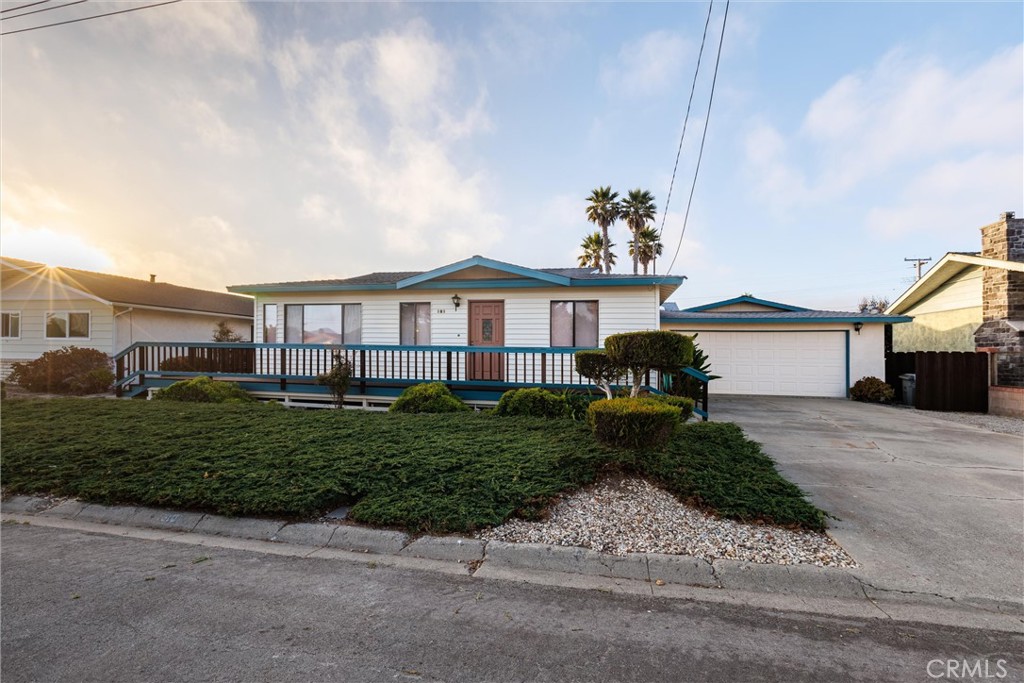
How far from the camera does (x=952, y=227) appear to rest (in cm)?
1449

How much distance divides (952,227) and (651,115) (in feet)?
39.8

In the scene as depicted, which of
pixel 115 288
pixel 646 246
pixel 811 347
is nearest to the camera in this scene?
pixel 811 347

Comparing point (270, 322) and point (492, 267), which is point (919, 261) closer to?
point (492, 267)

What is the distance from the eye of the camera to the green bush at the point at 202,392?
9.41 meters

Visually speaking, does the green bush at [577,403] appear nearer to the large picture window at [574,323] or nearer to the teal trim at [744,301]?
the large picture window at [574,323]

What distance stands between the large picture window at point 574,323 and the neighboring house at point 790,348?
4.04 meters

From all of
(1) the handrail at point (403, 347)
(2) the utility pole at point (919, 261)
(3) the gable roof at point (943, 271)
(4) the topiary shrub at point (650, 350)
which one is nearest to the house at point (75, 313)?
(1) the handrail at point (403, 347)

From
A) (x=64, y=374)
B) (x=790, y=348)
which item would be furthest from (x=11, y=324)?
(x=790, y=348)

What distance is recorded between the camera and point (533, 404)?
7.74 metres

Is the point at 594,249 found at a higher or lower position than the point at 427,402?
higher

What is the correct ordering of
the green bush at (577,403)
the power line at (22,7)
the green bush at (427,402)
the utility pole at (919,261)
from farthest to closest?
1. the utility pole at (919,261)
2. the green bush at (427,402)
3. the power line at (22,7)
4. the green bush at (577,403)

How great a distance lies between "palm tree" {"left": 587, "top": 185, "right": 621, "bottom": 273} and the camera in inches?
1176

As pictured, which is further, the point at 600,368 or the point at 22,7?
the point at 22,7

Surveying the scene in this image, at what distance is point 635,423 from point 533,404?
10.9ft
